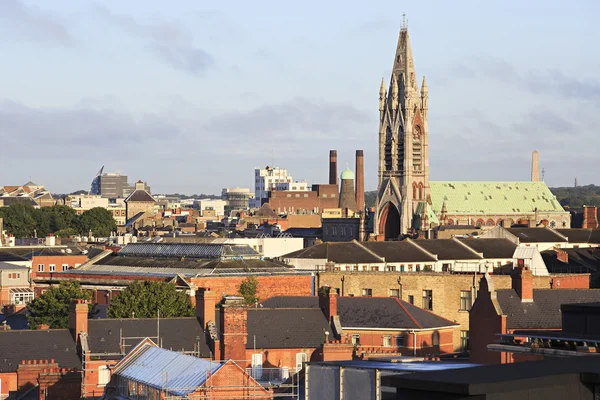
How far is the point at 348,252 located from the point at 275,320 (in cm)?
5478

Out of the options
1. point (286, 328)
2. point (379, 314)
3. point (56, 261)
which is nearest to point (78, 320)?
point (286, 328)

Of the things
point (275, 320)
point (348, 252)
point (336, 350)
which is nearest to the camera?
point (336, 350)

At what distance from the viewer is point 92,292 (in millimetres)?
104750

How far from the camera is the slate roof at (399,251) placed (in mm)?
128875

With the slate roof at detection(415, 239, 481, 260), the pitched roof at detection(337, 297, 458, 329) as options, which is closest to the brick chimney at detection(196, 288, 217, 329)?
the pitched roof at detection(337, 297, 458, 329)

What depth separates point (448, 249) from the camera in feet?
440

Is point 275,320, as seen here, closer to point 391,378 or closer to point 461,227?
point 391,378

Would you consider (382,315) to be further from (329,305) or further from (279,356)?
(279,356)

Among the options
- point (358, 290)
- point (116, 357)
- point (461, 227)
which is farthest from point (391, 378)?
point (461, 227)

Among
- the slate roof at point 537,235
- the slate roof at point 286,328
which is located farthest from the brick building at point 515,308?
the slate roof at point 537,235

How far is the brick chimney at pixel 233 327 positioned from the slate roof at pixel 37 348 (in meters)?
6.71

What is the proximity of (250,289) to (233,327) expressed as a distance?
38763mm

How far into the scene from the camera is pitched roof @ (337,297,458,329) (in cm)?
7988

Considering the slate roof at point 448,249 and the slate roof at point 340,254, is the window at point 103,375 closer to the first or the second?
the slate roof at point 340,254
